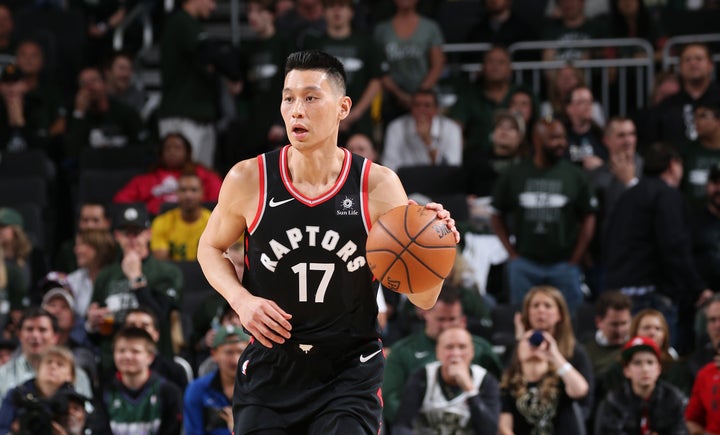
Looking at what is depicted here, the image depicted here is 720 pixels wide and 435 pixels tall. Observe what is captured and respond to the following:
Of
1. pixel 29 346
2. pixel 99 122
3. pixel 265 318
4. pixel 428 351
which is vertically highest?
pixel 99 122

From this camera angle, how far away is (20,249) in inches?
444

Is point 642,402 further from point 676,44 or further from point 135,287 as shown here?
point 676,44

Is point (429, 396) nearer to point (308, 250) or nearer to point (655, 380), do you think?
point (655, 380)

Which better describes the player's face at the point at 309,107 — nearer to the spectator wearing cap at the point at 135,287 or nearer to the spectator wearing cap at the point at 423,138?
the spectator wearing cap at the point at 135,287

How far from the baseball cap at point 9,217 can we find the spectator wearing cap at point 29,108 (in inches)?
67.8

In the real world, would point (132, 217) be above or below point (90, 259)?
above

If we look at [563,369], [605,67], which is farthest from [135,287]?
[605,67]

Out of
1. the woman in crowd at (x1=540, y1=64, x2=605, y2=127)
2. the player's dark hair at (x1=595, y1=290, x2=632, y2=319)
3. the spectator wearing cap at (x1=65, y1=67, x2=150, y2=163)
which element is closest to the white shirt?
the woman in crowd at (x1=540, y1=64, x2=605, y2=127)

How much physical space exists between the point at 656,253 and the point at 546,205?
1020mm

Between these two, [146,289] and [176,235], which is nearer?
[146,289]

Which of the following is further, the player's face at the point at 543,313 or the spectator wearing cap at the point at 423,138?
the spectator wearing cap at the point at 423,138

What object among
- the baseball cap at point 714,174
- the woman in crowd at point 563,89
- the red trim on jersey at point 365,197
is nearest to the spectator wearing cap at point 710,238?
the baseball cap at point 714,174

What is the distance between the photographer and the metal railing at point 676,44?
13305 millimetres

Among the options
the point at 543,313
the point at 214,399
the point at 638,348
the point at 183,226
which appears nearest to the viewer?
the point at 214,399
